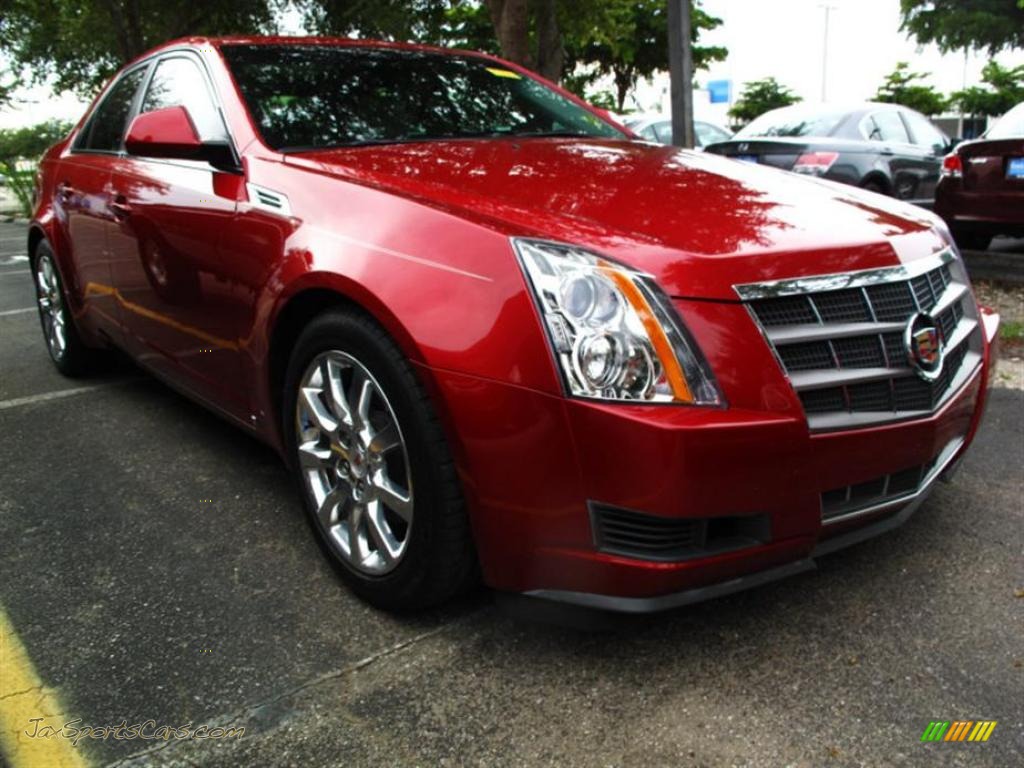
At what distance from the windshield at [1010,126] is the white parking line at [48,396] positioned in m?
→ 6.19

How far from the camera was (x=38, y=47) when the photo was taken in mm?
18906

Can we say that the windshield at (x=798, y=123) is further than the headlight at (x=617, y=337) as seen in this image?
Yes

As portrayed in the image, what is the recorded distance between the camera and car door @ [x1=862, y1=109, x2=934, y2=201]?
8.59m

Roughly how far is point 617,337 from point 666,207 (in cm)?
55

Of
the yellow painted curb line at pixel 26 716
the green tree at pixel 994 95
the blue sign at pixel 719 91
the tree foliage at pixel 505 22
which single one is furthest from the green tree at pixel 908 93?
the yellow painted curb line at pixel 26 716

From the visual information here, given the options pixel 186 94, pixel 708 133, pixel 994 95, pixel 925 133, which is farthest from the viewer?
pixel 994 95

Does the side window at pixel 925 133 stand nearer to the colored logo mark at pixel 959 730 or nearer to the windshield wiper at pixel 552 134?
the windshield wiper at pixel 552 134

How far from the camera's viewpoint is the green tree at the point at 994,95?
4191cm

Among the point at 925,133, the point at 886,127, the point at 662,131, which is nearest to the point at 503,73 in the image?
the point at 886,127

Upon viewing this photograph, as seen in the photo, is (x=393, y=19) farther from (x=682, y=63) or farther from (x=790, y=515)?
(x=790, y=515)

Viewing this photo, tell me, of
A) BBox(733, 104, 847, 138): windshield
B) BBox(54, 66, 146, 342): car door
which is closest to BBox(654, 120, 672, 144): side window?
BBox(733, 104, 847, 138): windshield

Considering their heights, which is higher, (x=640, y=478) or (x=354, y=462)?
(x=640, y=478)

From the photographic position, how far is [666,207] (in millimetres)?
2311

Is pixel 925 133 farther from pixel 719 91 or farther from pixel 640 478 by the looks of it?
pixel 719 91
